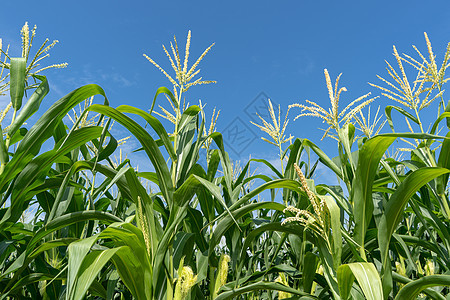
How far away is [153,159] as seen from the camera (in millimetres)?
1266

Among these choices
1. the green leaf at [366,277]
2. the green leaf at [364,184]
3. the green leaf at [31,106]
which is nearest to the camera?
the green leaf at [366,277]

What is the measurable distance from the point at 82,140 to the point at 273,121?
50.0 inches

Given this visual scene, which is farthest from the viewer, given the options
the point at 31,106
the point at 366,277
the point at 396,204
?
the point at 31,106

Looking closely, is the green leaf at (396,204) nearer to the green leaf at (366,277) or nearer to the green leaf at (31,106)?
the green leaf at (366,277)

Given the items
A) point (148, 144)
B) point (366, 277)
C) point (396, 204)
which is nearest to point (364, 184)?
point (396, 204)

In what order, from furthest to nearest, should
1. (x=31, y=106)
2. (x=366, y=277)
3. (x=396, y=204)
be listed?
(x=31, y=106) < (x=396, y=204) < (x=366, y=277)

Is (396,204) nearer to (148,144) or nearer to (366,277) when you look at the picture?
(366,277)

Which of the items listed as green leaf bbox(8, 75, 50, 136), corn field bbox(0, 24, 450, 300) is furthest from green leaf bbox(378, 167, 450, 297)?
green leaf bbox(8, 75, 50, 136)

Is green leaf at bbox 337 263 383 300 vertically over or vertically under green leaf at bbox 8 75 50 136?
under

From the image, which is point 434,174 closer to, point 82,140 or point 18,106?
point 82,140

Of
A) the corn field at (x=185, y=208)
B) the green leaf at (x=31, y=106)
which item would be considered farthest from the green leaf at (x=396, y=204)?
the green leaf at (x=31, y=106)

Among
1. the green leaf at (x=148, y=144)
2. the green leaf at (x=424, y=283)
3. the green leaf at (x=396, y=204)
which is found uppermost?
Answer: the green leaf at (x=148, y=144)

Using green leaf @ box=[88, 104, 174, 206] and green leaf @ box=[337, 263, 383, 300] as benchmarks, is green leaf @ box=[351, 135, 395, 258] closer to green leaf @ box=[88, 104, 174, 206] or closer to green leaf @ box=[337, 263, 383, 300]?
green leaf @ box=[337, 263, 383, 300]

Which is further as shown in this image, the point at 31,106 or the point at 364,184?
the point at 31,106
